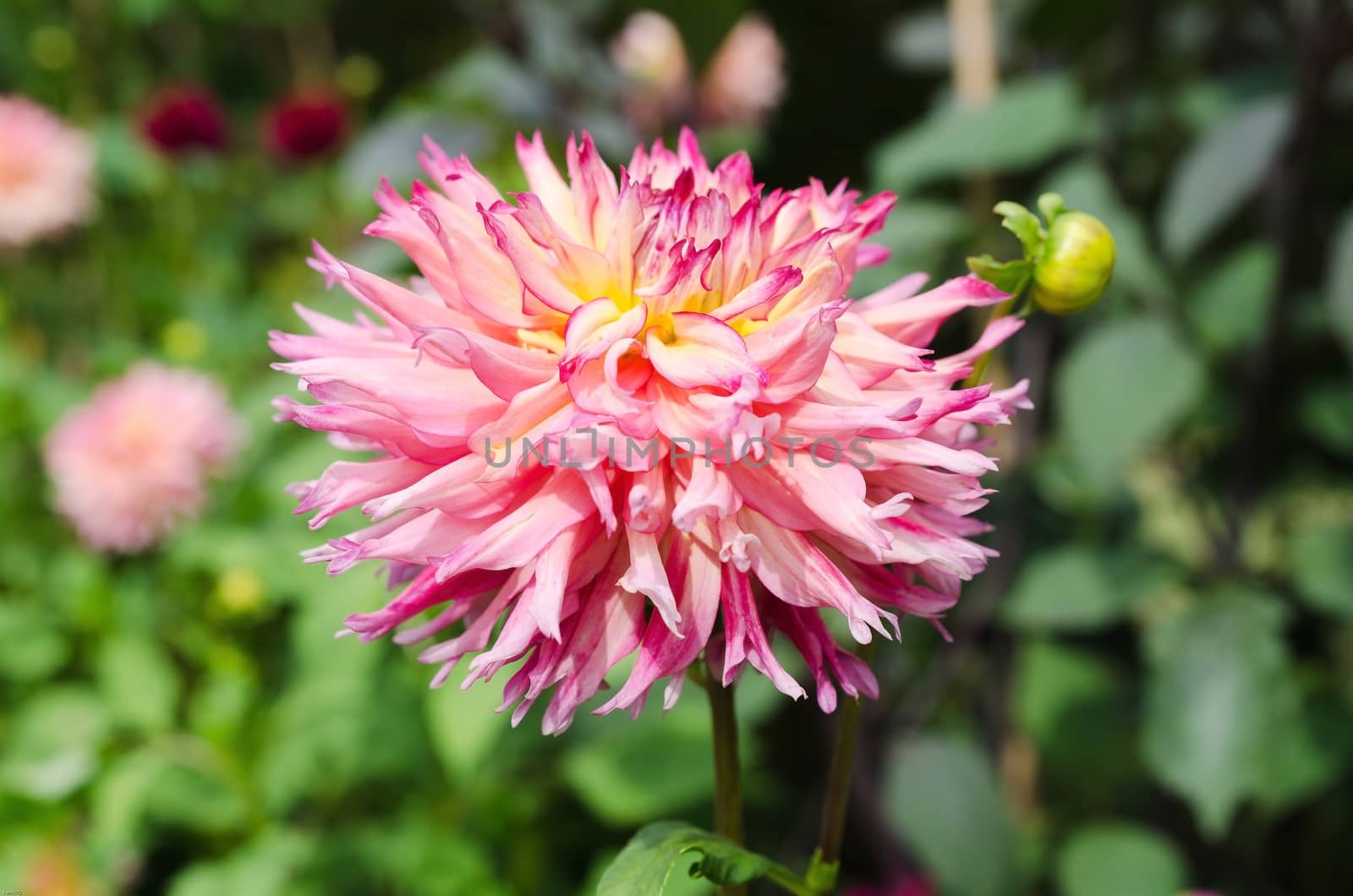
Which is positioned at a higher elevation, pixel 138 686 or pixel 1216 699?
pixel 138 686

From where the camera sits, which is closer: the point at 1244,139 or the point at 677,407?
the point at 677,407

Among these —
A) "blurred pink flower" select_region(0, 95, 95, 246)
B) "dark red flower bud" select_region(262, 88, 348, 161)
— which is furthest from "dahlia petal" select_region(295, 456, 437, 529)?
"blurred pink flower" select_region(0, 95, 95, 246)

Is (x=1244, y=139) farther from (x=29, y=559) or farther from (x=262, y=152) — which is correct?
(x=262, y=152)

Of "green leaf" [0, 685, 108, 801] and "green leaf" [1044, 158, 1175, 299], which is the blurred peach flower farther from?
"green leaf" [0, 685, 108, 801]

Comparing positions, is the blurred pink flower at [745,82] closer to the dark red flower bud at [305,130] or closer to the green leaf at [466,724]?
the dark red flower bud at [305,130]

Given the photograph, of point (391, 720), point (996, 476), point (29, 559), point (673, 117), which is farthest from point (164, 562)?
point (996, 476)

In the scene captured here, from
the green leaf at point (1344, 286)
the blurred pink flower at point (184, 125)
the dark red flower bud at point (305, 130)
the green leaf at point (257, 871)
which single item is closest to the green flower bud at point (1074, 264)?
the green leaf at point (1344, 286)

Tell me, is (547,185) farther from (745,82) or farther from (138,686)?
(745,82)

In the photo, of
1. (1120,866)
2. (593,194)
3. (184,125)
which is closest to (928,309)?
(593,194)
